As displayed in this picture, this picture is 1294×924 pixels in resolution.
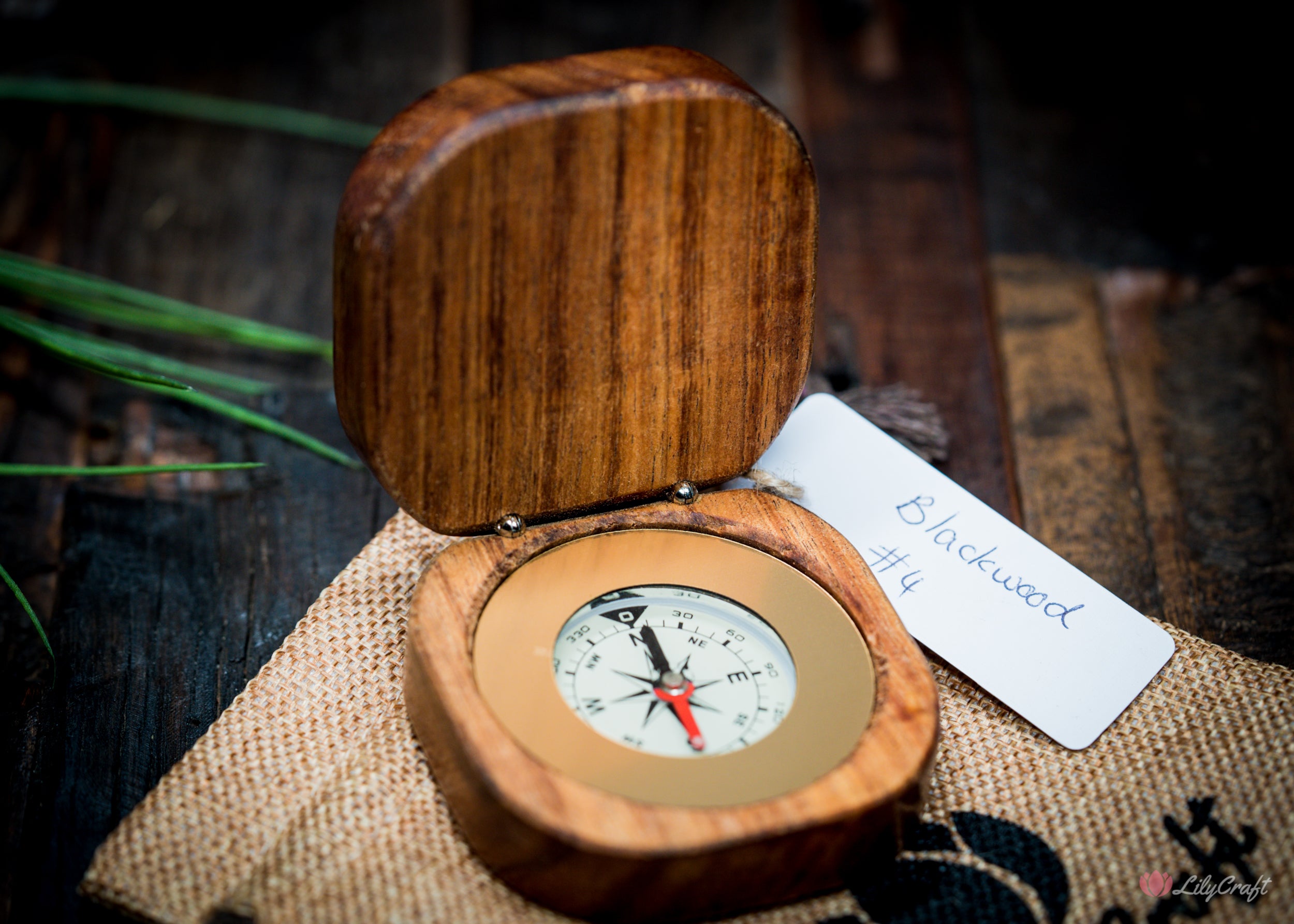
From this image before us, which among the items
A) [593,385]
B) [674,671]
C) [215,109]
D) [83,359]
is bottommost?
[674,671]

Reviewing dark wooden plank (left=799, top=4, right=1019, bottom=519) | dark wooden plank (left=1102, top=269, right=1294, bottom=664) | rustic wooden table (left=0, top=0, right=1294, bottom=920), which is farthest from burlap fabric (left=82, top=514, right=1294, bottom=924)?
dark wooden plank (left=799, top=4, right=1019, bottom=519)

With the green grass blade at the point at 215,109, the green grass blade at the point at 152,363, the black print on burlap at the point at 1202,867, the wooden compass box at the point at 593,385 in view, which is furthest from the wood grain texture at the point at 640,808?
the green grass blade at the point at 215,109

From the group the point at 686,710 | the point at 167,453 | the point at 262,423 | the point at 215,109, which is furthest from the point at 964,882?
the point at 215,109

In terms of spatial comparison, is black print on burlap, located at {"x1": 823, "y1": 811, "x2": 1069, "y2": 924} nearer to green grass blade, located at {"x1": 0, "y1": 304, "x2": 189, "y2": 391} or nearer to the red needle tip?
the red needle tip

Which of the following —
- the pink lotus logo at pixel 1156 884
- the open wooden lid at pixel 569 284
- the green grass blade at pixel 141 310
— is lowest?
the pink lotus logo at pixel 1156 884

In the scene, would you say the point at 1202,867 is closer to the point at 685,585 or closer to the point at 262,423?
the point at 685,585

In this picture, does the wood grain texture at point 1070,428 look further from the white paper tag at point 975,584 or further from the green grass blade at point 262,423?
the green grass blade at point 262,423
